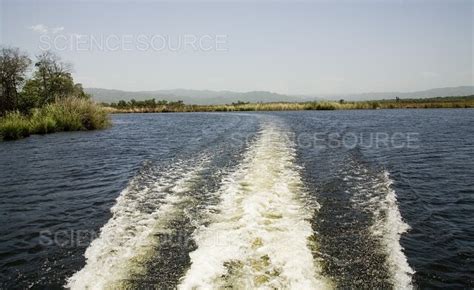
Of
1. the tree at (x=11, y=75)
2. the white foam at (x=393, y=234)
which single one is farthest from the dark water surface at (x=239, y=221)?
the tree at (x=11, y=75)

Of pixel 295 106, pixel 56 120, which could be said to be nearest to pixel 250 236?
pixel 56 120

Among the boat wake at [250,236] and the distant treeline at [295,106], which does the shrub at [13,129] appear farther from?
the distant treeline at [295,106]

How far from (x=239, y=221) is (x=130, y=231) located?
6.90 ft

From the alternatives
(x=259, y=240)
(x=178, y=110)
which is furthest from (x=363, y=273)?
(x=178, y=110)

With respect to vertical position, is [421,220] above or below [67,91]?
below

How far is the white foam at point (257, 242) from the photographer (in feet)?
16.3

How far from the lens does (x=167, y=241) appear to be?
248 inches

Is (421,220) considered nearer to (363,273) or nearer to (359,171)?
(363,273)

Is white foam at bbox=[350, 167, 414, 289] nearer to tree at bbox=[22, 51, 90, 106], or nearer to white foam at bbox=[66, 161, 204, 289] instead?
white foam at bbox=[66, 161, 204, 289]

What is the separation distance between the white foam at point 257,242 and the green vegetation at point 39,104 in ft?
63.2

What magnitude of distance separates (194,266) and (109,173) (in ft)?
26.0

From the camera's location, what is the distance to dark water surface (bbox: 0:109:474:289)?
5258 millimetres

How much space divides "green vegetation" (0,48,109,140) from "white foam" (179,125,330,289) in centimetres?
1926

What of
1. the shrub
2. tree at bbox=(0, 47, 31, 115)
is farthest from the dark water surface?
tree at bbox=(0, 47, 31, 115)
